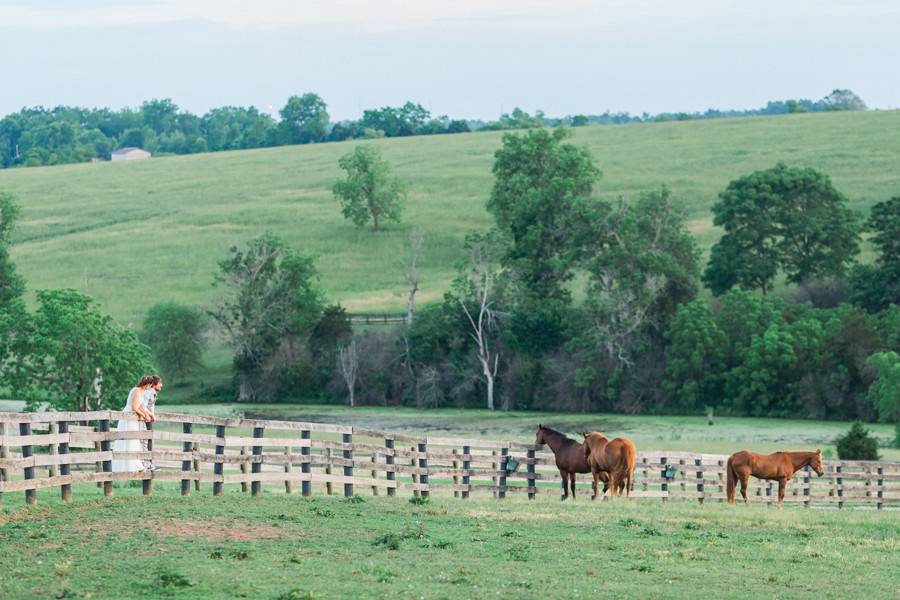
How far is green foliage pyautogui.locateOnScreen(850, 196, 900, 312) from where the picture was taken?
75312 millimetres

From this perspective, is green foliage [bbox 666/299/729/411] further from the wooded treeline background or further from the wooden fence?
the wooden fence

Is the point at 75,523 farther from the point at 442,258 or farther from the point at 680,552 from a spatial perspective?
the point at 442,258

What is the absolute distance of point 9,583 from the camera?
1379 centimetres

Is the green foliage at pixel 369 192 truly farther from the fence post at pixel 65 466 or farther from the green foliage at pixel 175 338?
the fence post at pixel 65 466

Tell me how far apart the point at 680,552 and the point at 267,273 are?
66633 millimetres

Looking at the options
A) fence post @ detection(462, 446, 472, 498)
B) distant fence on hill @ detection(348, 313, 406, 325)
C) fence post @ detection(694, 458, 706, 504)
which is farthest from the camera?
distant fence on hill @ detection(348, 313, 406, 325)

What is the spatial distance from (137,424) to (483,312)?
59174mm

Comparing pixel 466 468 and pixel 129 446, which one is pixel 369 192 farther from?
pixel 129 446

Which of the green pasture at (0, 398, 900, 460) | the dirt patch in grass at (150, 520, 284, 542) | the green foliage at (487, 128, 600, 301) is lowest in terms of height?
the green pasture at (0, 398, 900, 460)

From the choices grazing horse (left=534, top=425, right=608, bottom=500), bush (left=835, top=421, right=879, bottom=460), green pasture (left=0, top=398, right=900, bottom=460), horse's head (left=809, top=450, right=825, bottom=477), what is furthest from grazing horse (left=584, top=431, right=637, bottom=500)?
green pasture (left=0, top=398, right=900, bottom=460)

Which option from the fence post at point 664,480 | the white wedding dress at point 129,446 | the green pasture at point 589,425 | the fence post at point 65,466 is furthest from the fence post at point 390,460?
the green pasture at point 589,425

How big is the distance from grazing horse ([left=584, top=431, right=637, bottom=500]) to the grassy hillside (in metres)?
62.2

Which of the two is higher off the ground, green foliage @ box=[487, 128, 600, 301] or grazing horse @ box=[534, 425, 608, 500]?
green foliage @ box=[487, 128, 600, 301]

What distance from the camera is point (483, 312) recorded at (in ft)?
258
